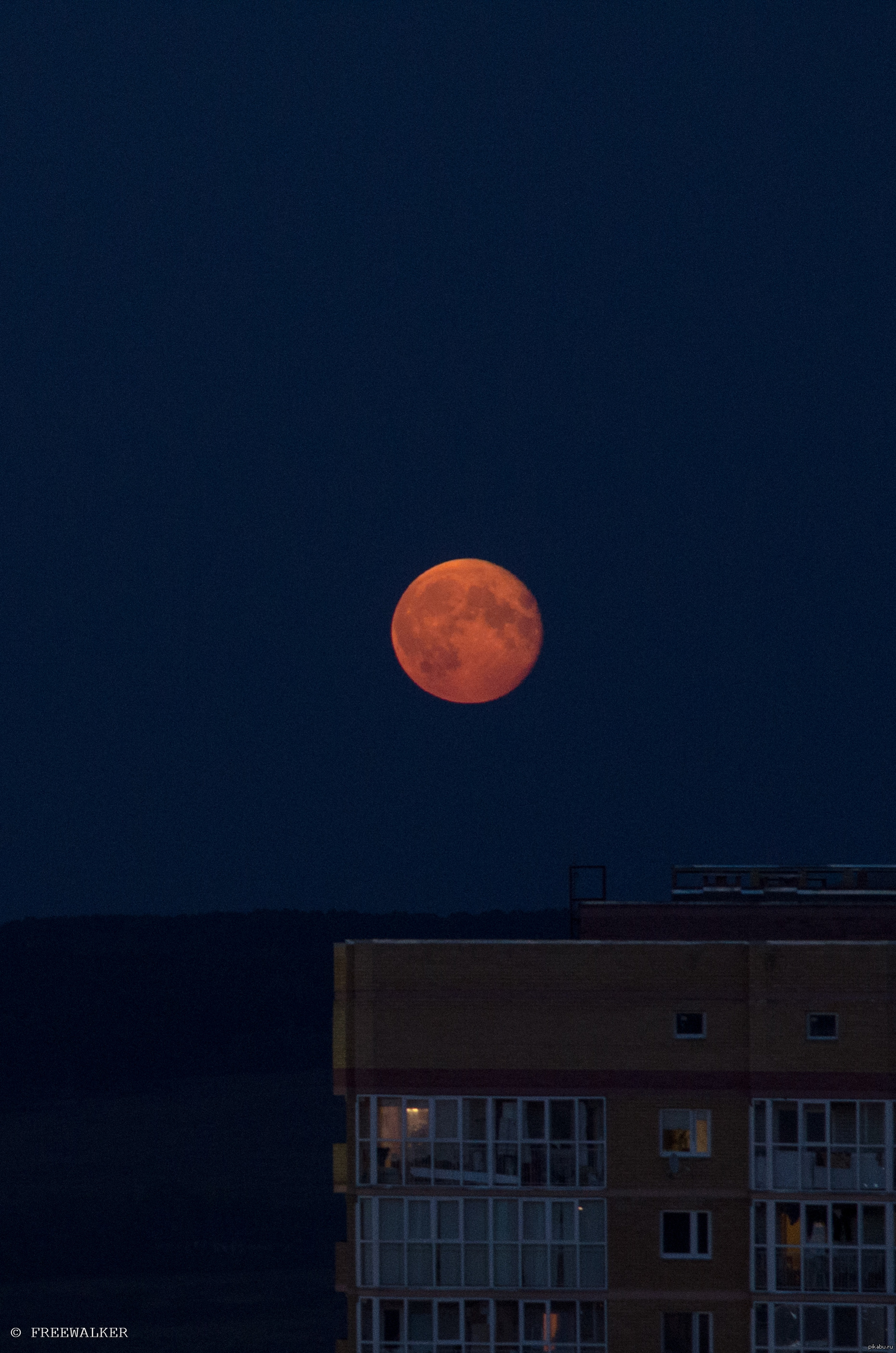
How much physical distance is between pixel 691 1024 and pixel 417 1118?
7.35m

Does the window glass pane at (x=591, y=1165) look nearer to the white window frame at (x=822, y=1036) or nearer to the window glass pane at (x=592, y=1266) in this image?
the window glass pane at (x=592, y=1266)

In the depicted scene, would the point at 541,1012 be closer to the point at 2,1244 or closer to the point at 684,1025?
the point at 684,1025

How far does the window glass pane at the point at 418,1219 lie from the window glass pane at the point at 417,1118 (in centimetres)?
165

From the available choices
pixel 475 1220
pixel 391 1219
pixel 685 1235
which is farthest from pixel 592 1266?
pixel 391 1219

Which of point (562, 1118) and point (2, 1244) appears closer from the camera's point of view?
point (562, 1118)

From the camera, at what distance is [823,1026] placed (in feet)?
161

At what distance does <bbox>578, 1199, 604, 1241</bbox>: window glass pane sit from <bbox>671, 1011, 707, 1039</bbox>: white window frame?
15.2 ft

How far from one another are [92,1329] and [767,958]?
130 metres

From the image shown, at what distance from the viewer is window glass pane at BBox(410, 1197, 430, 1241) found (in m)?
49.5

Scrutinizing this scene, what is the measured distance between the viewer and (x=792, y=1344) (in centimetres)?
4884

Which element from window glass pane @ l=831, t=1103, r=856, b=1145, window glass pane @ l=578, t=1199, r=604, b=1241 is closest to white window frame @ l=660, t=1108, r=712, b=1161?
window glass pane @ l=578, t=1199, r=604, b=1241

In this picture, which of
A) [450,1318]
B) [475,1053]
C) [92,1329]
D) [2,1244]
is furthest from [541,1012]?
[2,1244]

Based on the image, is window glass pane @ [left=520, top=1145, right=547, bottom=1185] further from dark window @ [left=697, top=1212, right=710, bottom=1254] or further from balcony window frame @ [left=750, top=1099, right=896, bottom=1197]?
balcony window frame @ [left=750, top=1099, right=896, bottom=1197]

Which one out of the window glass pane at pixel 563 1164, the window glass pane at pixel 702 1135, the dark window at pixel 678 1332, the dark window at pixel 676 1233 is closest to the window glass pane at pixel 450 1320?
the window glass pane at pixel 563 1164
